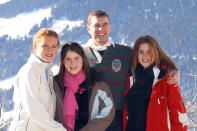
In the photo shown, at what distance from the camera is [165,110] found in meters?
9.15

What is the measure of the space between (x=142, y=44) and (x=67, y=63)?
1184 millimetres

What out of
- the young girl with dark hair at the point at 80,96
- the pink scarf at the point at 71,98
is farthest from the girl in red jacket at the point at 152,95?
the pink scarf at the point at 71,98

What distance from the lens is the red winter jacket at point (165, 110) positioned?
358 inches

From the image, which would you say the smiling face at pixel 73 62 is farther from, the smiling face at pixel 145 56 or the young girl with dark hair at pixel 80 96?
the smiling face at pixel 145 56

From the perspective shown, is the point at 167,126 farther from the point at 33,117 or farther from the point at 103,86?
the point at 33,117

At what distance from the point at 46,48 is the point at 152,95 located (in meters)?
1.60

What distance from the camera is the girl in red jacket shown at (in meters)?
9.11

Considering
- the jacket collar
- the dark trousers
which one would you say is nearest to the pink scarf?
the jacket collar

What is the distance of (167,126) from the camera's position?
30.0ft

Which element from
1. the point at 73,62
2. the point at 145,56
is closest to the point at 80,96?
the point at 73,62

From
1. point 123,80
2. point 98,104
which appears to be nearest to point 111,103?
point 98,104

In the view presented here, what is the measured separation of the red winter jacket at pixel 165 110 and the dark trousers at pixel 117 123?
14.5 inches

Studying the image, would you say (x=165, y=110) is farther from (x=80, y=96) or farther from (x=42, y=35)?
(x=42, y=35)

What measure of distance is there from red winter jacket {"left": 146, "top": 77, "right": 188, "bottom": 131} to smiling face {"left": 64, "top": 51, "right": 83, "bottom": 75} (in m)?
1.14
